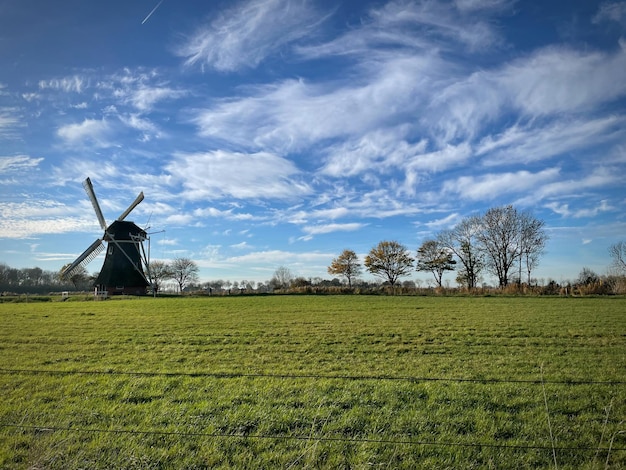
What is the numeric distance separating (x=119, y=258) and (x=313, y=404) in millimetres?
49780

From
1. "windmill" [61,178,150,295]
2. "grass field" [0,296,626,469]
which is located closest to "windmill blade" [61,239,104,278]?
"windmill" [61,178,150,295]

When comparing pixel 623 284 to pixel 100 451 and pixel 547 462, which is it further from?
pixel 100 451

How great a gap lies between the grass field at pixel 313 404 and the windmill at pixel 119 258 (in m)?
39.3

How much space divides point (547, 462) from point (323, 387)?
3870 mm

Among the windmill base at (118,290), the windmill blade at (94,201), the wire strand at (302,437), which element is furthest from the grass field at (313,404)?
the windmill blade at (94,201)

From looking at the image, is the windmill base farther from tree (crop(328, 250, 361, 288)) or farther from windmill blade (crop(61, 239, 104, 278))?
tree (crop(328, 250, 361, 288))

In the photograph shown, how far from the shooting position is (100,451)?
5.01 m

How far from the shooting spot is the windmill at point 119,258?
162 ft

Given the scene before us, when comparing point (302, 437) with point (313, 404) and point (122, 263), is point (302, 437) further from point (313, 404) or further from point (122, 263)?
point (122, 263)

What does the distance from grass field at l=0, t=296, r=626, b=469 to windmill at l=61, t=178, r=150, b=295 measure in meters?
39.3

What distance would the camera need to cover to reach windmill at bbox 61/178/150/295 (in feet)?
162

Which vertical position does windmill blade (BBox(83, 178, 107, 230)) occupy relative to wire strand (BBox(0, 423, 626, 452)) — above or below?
above

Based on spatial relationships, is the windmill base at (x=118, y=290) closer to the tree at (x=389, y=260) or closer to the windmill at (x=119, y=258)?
the windmill at (x=119, y=258)

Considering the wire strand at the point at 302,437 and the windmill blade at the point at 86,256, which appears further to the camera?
the windmill blade at the point at 86,256
